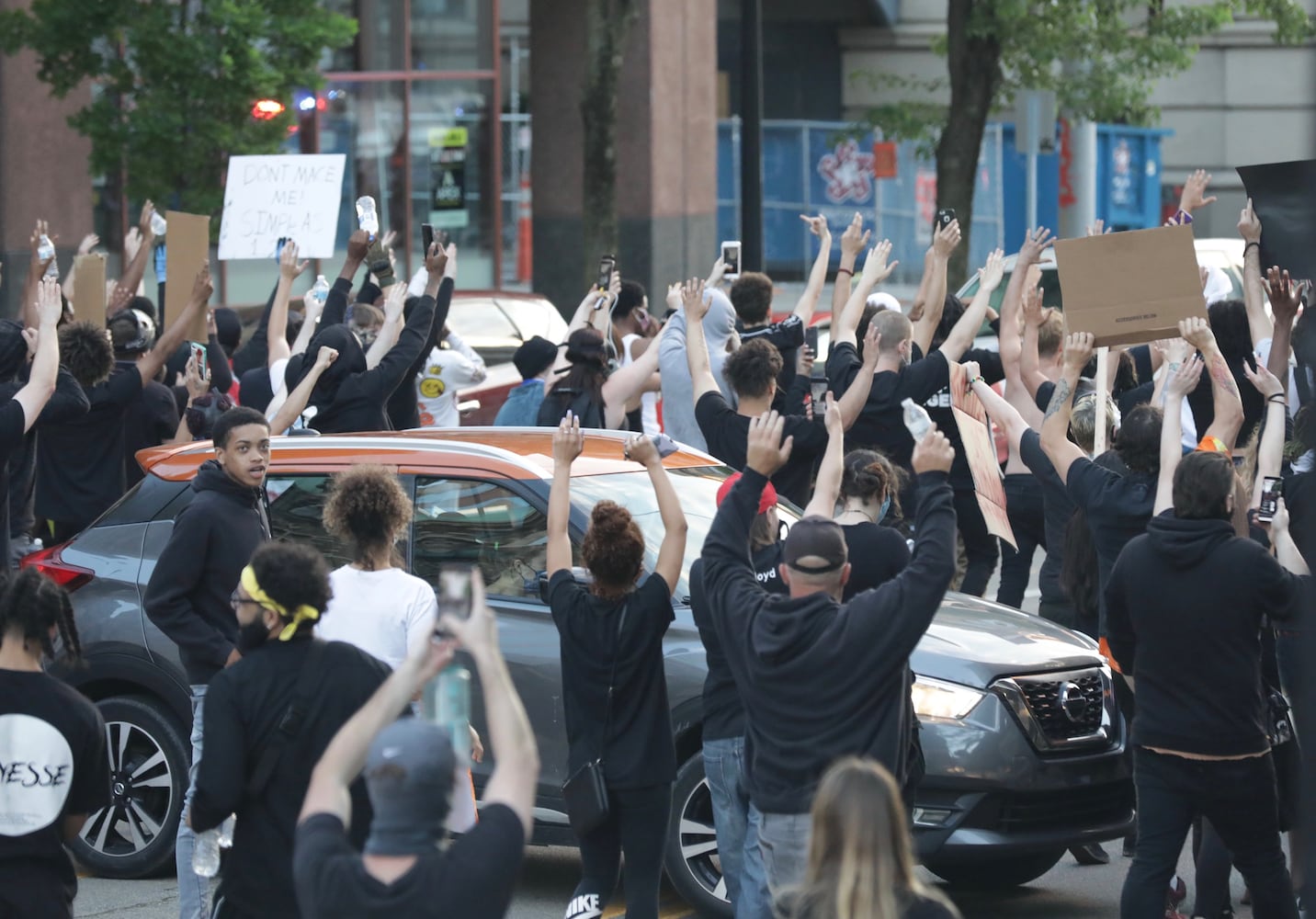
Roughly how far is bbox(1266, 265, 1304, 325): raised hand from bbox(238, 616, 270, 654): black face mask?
4310mm

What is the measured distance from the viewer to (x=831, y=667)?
4855mm

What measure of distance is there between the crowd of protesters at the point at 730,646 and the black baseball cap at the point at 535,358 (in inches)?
71.1

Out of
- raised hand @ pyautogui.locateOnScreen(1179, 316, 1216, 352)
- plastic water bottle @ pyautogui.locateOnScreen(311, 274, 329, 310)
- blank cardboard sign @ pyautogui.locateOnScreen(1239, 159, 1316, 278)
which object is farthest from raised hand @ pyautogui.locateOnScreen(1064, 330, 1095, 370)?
plastic water bottle @ pyautogui.locateOnScreen(311, 274, 329, 310)

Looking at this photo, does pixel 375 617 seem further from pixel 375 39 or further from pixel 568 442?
pixel 375 39

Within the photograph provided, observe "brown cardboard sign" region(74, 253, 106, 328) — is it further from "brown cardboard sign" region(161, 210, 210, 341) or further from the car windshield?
the car windshield

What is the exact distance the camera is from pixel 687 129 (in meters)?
27.9

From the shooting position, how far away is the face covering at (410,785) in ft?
11.2

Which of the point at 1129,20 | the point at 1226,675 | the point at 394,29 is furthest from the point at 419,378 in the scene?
the point at 1129,20

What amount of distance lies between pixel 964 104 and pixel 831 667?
17.1 meters

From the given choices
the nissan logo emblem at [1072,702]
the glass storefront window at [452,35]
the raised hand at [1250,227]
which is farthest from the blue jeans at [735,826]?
the glass storefront window at [452,35]

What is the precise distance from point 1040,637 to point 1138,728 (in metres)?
1.19

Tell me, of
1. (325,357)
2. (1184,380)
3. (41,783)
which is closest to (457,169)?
(325,357)

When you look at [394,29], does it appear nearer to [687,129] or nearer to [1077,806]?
[687,129]

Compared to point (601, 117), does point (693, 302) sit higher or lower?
lower
